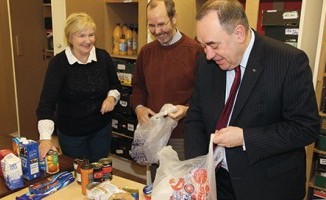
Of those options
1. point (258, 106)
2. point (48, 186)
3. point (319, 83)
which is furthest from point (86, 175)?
point (319, 83)

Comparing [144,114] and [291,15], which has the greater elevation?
[291,15]

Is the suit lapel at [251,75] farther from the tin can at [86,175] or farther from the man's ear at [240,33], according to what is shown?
the tin can at [86,175]

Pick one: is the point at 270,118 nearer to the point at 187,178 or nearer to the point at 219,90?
the point at 219,90

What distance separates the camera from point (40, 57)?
13.0 ft

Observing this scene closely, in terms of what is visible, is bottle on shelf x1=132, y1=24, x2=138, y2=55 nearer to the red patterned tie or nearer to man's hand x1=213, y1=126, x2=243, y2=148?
the red patterned tie

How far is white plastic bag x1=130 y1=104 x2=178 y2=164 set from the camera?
194 centimetres

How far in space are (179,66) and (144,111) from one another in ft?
1.20

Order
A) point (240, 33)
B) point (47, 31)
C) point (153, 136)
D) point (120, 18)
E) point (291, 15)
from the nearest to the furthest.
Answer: point (240, 33) < point (153, 136) < point (291, 15) < point (120, 18) < point (47, 31)

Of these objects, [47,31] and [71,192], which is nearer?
[71,192]

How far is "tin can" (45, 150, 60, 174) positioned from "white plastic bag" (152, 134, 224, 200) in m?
0.59

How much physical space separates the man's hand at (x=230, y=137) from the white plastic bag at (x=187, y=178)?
0.04 meters

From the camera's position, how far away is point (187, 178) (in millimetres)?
1221

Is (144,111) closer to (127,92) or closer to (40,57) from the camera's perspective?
(127,92)

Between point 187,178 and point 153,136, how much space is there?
2.49 ft
